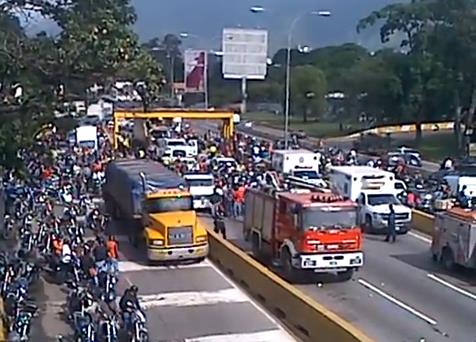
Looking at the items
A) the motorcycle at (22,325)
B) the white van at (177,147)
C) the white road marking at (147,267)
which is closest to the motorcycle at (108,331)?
the motorcycle at (22,325)

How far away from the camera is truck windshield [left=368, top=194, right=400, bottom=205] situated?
35781 mm

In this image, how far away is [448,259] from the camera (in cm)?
2827

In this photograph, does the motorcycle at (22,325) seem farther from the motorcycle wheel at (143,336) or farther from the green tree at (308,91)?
the green tree at (308,91)

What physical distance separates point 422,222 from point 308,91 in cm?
8682

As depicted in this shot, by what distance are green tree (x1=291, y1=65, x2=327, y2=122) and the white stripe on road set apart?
95.8 metres

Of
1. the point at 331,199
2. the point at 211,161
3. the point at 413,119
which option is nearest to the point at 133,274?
the point at 331,199

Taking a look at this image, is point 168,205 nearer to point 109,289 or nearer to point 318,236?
point 318,236

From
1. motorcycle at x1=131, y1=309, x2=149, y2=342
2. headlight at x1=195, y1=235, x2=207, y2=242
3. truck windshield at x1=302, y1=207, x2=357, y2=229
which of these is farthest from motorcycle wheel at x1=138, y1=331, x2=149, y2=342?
headlight at x1=195, y1=235, x2=207, y2=242

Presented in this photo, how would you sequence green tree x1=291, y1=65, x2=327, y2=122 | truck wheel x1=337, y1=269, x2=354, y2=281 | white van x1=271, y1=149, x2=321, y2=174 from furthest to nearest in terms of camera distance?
1. green tree x1=291, y1=65, x2=327, y2=122
2. white van x1=271, y1=149, x2=321, y2=174
3. truck wheel x1=337, y1=269, x2=354, y2=281

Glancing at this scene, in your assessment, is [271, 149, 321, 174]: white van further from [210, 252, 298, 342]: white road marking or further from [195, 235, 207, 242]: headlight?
[210, 252, 298, 342]: white road marking

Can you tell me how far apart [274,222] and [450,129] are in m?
75.2

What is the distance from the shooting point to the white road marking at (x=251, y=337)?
2125 centimetres

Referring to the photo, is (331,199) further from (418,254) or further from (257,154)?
(257,154)

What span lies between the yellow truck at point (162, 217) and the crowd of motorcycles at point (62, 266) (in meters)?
1.29
